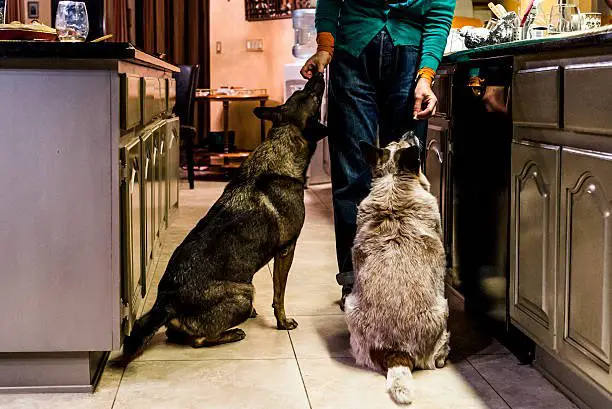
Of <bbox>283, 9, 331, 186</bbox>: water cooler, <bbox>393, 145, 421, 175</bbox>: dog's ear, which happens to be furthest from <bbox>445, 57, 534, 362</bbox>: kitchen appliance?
<bbox>283, 9, 331, 186</bbox>: water cooler

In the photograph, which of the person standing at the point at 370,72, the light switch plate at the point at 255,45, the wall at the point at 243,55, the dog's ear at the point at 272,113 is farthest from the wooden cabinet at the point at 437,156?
the light switch plate at the point at 255,45

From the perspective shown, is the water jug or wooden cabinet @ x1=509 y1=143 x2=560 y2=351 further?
the water jug

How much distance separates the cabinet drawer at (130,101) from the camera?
7.35 ft

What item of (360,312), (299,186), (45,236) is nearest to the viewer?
(45,236)

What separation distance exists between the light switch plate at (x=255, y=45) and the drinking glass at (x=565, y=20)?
6.63m

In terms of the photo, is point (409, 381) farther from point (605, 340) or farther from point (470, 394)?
Answer: point (605, 340)

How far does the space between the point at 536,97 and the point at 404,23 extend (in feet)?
2.37

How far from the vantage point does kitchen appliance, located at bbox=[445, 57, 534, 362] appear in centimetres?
266

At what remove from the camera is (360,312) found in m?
2.51

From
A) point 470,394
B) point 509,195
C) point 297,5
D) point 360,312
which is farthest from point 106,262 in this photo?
point 297,5

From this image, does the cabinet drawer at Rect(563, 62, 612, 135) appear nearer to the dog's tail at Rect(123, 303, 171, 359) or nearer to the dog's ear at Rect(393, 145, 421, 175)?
the dog's ear at Rect(393, 145, 421, 175)

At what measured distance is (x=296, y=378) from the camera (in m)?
2.49

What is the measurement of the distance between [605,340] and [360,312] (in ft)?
2.57

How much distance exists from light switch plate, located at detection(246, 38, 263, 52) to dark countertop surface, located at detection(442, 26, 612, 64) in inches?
252
